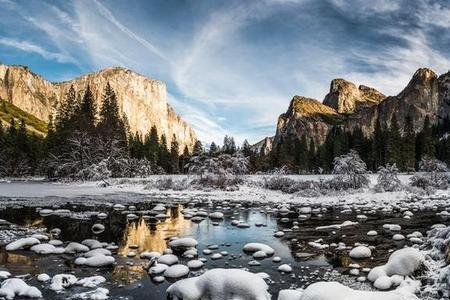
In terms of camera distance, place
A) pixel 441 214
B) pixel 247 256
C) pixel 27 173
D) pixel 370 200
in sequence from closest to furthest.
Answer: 1. pixel 247 256
2. pixel 441 214
3. pixel 370 200
4. pixel 27 173

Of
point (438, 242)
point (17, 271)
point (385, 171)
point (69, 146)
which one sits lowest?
point (17, 271)

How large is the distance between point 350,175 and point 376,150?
47.0 meters

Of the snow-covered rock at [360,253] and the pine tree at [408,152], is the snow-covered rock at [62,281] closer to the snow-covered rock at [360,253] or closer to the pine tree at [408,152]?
the snow-covered rock at [360,253]

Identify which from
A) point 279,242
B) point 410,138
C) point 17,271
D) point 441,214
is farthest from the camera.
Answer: point 410,138

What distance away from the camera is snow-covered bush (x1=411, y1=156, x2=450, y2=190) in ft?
130

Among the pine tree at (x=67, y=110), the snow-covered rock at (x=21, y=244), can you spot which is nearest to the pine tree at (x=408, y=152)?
the pine tree at (x=67, y=110)

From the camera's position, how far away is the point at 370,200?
3098 cm

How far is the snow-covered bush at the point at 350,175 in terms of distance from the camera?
38.4m

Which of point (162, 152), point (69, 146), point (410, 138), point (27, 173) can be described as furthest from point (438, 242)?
point (162, 152)

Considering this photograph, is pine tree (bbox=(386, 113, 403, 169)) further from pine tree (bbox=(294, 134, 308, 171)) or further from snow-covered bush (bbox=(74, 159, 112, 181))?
snow-covered bush (bbox=(74, 159, 112, 181))

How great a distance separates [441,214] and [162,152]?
279 ft

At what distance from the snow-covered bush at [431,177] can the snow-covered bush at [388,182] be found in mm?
2889

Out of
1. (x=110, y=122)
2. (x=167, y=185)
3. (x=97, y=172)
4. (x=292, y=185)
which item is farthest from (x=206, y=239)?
(x=110, y=122)

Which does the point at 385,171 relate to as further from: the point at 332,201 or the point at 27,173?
the point at 27,173
